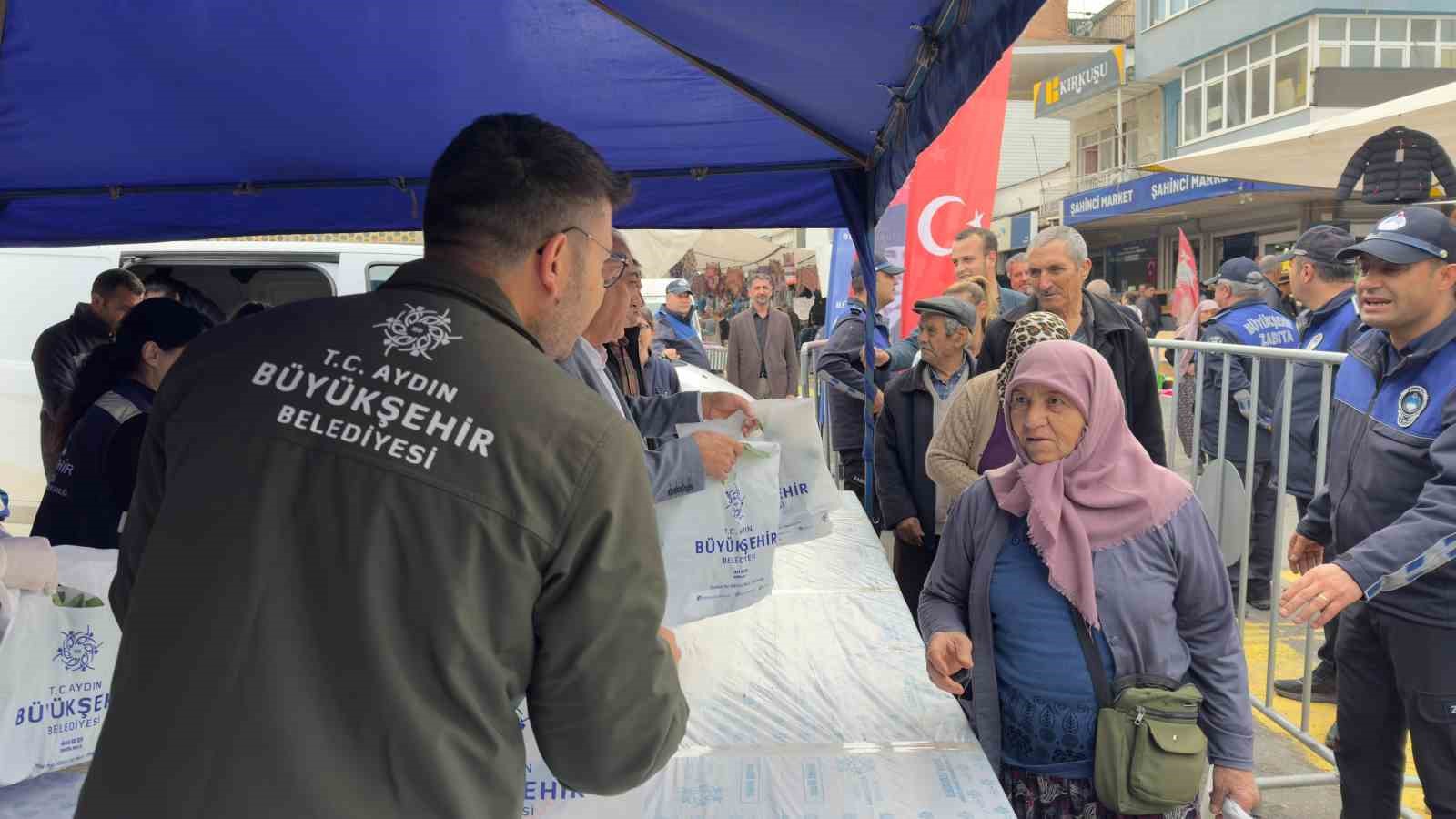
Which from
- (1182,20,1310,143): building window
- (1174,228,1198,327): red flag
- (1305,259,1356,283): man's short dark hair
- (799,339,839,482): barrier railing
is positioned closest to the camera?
(1305,259,1356,283): man's short dark hair

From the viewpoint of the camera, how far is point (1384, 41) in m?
26.3

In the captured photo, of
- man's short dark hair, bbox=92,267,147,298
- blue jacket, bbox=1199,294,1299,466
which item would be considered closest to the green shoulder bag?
blue jacket, bbox=1199,294,1299,466

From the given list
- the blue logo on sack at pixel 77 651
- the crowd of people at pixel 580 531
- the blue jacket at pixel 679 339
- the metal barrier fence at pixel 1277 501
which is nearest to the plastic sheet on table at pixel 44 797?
the blue logo on sack at pixel 77 651

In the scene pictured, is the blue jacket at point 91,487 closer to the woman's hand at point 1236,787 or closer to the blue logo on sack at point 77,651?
the blue logo on sack at point 77,651

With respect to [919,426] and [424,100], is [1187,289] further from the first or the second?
[424,100]

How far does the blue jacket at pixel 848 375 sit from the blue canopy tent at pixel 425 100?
1344 millimetres

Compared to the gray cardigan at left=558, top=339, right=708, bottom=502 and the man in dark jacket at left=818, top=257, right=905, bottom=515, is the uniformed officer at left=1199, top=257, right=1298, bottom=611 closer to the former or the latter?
the man in dark jacket at left=818, top=257, right=905, bottom=515

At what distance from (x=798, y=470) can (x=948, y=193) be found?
337cm

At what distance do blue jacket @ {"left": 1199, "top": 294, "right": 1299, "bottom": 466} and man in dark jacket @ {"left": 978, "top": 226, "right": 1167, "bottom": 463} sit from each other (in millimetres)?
1480

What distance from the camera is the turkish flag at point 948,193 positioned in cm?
585

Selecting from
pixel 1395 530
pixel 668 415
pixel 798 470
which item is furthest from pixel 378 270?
pixel 1395 530

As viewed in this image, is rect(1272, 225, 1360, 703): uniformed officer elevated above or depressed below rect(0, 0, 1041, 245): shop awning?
below

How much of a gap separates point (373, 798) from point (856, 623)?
197cm

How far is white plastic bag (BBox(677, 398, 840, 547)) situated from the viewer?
2.99 m
